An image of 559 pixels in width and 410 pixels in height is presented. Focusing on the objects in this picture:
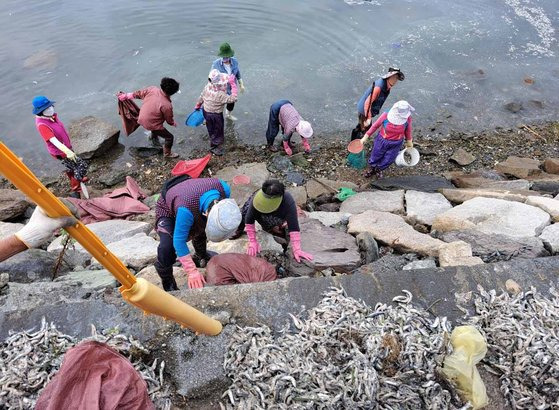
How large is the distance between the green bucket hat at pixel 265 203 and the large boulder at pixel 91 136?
5.27 meters

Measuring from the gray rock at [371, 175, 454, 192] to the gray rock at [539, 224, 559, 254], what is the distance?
2.21 meters

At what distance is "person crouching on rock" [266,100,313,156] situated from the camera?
7434 millimetres

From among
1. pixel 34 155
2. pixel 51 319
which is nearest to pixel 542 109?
pixel 51 319

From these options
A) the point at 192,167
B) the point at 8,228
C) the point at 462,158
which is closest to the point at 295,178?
the point at 192,167

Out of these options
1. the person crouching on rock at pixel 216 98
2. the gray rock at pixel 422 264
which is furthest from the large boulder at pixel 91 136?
the gray rock at pixel 422 264

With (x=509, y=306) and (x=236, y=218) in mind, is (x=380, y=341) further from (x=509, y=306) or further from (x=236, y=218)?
(x=236, y=218)

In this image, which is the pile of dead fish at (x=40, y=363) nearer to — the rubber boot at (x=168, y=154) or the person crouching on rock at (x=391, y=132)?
the person crouching on rock at (x=391, y=132)

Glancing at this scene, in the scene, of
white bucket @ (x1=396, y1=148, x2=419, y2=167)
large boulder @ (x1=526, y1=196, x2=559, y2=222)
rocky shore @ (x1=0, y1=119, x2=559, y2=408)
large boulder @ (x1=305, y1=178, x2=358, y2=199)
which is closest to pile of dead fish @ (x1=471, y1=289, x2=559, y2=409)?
rocky shore @ (x1=0, y1=119, x2=559, y2=408)

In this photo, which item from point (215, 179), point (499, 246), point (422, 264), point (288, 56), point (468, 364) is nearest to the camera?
point (468, 364)

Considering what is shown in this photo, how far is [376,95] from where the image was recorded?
285 inches

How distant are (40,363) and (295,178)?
5.59m

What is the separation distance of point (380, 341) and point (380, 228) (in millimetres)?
2418

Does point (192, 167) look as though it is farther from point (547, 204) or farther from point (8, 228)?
point (547, 204)

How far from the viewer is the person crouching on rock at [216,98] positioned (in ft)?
24.2
